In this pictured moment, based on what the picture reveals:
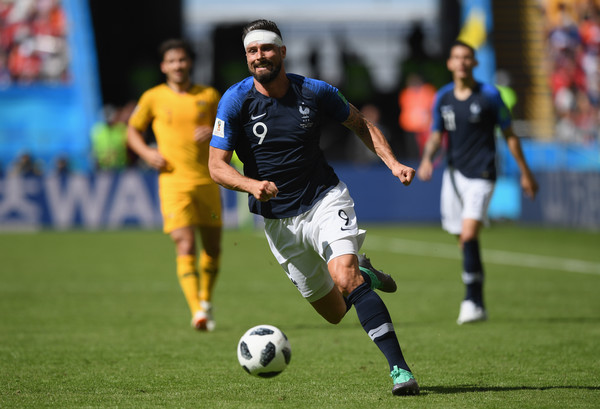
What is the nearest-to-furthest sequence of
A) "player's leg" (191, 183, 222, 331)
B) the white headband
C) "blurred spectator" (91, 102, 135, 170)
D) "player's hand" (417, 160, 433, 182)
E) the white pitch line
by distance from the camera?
the white headband
"player's leg" (191, 183, 222, 331)
"player's hand" (417, 160, 433, 182)
the white pitch line
"blurred spectator" (91, 102, 135, 170)

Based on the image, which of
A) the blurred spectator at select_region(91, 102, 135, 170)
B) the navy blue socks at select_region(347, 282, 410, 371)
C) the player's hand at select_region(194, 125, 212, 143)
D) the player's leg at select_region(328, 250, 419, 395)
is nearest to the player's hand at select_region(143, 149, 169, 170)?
the player's hand at select_region(194, 125, 212, 143)

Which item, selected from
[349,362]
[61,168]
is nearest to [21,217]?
[61,168]

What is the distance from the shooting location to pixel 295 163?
595 cm

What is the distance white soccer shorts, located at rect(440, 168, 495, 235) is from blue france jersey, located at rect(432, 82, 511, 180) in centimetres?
8

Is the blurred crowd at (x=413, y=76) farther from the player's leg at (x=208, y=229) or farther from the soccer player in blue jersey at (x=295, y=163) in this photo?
the soccer player in blue jersey at (x=295, y=163)

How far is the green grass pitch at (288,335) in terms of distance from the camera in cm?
563

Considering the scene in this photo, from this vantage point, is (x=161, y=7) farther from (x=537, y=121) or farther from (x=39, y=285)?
(x=39, y=285)

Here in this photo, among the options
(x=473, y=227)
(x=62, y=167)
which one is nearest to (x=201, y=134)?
(x=473, y=227)

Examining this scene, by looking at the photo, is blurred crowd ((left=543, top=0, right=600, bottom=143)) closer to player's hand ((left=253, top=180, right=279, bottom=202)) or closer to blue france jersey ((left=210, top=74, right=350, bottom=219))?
blue france jersey ((left=210, top=74, right=350, bottom=219))

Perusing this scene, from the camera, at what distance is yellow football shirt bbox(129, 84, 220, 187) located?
873 cm

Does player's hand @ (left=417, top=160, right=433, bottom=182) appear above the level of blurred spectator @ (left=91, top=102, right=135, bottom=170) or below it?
above

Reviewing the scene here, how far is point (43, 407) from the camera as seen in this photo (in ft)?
17.3

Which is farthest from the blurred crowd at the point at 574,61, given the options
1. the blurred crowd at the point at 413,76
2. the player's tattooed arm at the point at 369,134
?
the player's tattooed arm at the point at 369,134

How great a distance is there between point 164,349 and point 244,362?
6.40 feet
